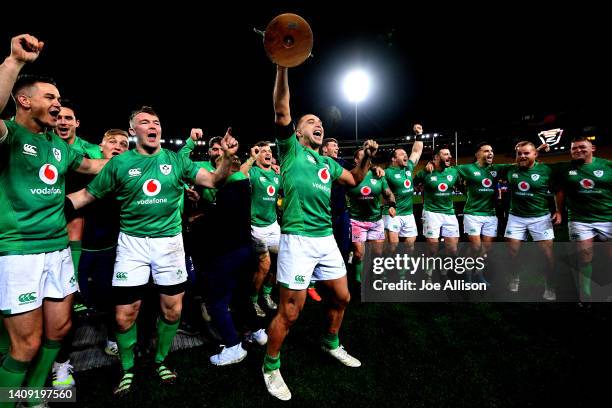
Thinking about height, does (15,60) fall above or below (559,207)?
above

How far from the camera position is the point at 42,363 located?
2.48 m

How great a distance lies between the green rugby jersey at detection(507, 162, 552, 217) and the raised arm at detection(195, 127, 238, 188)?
5.30 metres

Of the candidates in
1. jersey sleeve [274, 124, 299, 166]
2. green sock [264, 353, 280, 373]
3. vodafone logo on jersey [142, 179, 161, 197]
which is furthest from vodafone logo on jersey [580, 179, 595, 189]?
vodafone logo on jersey [142, 179, 161, 197]

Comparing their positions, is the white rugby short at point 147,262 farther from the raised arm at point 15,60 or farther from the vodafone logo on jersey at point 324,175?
the vodafone logo on jersey at point 324,175

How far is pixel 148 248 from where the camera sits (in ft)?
9.86

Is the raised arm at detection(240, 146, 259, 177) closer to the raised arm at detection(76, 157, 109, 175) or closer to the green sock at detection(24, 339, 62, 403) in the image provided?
the raised arm at detection(76, 157, 109, 175)

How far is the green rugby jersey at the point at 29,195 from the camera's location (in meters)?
2.28

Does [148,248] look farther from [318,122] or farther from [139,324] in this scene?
[318,122]

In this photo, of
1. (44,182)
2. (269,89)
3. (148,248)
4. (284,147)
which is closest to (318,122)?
(284,147)

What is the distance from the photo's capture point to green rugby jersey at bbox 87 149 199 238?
2984 millimetres

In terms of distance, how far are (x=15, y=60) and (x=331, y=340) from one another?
141 inches

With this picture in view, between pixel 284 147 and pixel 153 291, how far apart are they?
2.70 meters

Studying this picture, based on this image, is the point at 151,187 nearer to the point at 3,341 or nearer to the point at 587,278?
the point at 3,341

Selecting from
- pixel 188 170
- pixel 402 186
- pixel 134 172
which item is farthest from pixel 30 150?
pixel 402 186
